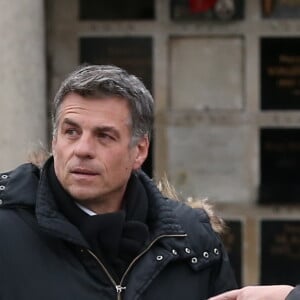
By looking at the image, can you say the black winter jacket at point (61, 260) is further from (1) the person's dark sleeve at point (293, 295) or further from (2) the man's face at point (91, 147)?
(1) the person's dark sleeve at point (293, 295)

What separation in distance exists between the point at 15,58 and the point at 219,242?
3.45 metres

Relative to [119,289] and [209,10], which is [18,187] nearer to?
[119,289]

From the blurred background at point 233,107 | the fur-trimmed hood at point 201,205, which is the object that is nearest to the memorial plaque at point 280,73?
the blurred background at point 233,107

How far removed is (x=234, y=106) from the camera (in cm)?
651

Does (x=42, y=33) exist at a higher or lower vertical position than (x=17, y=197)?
higher

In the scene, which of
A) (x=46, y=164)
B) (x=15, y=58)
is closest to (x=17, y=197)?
(x=46, y=164)

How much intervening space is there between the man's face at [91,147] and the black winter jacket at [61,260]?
0.23 ft

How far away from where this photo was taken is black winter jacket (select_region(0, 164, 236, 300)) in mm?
2115

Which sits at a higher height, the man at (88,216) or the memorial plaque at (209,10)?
the memorial plaque at (209,10)

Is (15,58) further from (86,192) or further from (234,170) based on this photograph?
(86,192)

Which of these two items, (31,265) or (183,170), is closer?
(31,265)

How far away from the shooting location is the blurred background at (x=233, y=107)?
6.48 meters

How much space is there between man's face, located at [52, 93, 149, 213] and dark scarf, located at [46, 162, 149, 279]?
0.03 metres

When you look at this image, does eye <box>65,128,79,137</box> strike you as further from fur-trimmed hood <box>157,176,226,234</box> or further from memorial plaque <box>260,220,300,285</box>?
memorial plaque <box>260,220,300,285</box>
